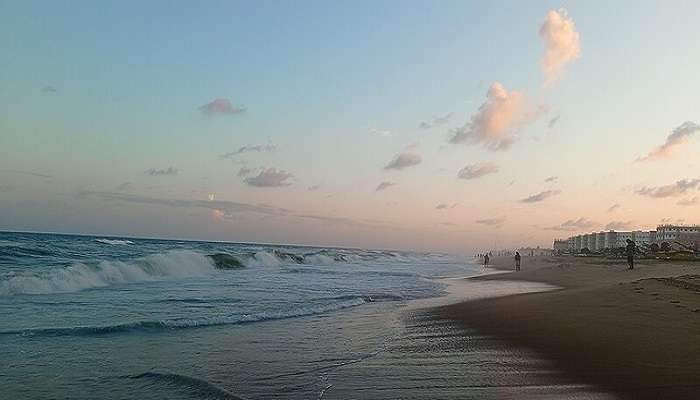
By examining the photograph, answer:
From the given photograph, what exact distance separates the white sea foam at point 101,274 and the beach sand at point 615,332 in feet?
45.7

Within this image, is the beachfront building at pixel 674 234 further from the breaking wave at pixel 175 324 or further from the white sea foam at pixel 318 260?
the breaking wave at pixel 175 324

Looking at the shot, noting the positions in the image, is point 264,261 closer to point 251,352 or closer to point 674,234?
point 251,352

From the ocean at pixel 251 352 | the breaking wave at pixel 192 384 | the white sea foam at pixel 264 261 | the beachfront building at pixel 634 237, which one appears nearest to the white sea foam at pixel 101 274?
the ocean at pixel 251 352

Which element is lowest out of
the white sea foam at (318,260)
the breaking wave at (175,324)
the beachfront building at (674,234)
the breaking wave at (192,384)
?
the white sea foam at (318,260)

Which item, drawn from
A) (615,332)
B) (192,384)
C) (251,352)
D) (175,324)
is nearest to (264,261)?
(175,324)

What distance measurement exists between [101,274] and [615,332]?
20453mm

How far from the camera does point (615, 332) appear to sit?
891 centimetres

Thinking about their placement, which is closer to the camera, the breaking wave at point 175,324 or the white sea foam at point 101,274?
the breaking wave at point 175,324

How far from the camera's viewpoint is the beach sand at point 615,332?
6160 millimetres

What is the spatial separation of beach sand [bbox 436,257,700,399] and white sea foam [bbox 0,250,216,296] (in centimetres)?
1394

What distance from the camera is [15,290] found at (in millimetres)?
16688

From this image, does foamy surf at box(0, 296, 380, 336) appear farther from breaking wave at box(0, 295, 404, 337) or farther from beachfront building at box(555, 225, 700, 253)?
beachfront building at box(555, 225, 700, 253)

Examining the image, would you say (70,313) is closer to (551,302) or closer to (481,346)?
(481,346)

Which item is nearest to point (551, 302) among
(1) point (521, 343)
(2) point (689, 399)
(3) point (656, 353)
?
(1) point (521, 343)
